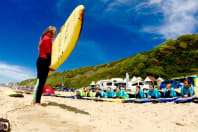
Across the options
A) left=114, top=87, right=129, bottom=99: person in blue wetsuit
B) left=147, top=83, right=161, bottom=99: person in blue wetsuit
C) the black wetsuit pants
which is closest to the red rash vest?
the black wetsuit pants

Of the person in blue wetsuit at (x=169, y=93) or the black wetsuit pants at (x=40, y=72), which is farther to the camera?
the person in blue wetsuit at (x=169, y=93)

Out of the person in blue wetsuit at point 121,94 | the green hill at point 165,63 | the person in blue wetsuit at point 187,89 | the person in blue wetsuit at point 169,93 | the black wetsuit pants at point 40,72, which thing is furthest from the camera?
the green hill at point 165,63

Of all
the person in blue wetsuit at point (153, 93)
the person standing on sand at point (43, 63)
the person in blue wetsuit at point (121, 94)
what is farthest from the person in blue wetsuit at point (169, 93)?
the person standing on sand at point (43, 63)

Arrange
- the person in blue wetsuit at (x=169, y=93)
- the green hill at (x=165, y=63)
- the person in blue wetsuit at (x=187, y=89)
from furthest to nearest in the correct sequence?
the green hill at (x=165, y=63) < the person in blue wetsuit at (x=169, y=93) < the person in blue wetsuit at (x=187, y=89)

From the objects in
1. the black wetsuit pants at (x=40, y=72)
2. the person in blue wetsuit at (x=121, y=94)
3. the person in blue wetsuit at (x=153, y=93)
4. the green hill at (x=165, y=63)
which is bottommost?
the person in blue wetsuit at (x=121, y=94)

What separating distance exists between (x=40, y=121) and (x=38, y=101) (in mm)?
1344

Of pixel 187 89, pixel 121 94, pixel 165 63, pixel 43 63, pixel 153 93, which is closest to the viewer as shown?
pixel 43 63

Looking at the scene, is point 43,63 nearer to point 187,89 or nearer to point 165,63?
point 187,89

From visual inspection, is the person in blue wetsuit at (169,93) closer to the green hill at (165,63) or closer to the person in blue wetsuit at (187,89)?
the person in blue wetsuit at (187,89)

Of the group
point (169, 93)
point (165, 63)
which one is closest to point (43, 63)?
point (169, 93)

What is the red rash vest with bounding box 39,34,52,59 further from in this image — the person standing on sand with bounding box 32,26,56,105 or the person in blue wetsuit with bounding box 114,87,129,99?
the person in blue wetsuit with bounding box 114,87,129,99

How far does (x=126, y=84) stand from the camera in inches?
784

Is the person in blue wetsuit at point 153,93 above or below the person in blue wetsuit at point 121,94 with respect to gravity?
above

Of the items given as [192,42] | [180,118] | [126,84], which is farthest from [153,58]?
[180,118]
